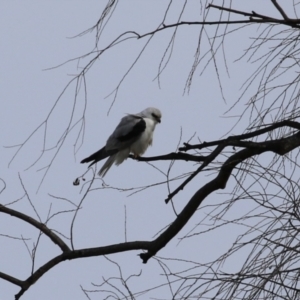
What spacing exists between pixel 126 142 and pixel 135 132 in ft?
0.57

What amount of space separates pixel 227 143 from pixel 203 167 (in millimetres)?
147

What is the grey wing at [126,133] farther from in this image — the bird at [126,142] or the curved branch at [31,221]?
the curved branch at [31,221]

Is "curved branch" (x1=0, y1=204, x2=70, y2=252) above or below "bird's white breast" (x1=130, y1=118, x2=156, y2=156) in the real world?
below

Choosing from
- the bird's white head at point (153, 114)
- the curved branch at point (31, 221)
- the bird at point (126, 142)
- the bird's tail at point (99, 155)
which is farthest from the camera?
the bird's white head at point (153, 114)

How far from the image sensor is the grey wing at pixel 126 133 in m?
7.03

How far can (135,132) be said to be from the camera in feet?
23.3

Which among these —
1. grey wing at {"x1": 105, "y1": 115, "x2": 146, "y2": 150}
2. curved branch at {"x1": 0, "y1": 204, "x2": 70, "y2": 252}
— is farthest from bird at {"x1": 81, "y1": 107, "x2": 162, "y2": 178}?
curved branch at {"x1": 0, "y1": 204, "x2": 70, "y2": 252}

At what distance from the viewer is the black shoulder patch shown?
Answer: 704cm

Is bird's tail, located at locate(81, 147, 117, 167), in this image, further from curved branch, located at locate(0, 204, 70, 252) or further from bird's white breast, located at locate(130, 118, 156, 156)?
curved branch, located at locate(0, 204, 70, 252)

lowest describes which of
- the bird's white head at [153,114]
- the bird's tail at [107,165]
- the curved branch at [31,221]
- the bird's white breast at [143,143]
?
the curved branch at [31,221]

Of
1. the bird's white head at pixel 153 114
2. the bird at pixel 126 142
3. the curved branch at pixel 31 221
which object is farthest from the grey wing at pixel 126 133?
the curved branch at pixel 31 221

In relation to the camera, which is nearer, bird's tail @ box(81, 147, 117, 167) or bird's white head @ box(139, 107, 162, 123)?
bird's tail @ box(81, 147, 117, 167)

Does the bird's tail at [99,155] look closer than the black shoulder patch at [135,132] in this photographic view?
Yes

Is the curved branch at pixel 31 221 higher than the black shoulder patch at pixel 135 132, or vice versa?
the black shoulder patch at pixel 135 132
